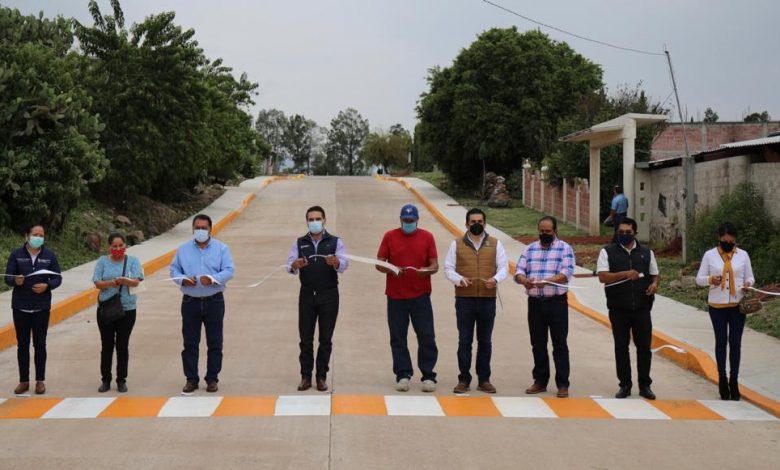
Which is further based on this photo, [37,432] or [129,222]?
[129,222]

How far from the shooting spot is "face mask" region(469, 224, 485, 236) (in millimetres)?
10016

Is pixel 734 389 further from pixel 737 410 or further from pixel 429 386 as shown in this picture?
pixel 429 386

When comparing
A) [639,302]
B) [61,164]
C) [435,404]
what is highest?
[61,164]

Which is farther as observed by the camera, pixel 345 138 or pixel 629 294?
pixel 345 138

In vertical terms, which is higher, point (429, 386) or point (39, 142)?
point (39, 142)

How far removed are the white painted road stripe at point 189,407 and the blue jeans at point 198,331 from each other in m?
0.40

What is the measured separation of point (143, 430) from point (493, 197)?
36002 millimetres

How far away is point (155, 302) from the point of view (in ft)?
57.9

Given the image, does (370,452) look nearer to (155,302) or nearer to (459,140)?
(155,302)

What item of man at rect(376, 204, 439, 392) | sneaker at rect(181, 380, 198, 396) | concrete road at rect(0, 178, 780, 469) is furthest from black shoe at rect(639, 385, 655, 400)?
sneaker at rect(181, 380, 198, 396)

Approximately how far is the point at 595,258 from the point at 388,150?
74.1 m

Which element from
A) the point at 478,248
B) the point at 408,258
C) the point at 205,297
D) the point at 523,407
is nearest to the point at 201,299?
the point at 205,297

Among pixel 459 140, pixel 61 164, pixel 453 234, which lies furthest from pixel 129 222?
pixel 459 140

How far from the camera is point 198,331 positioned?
33.0ft
